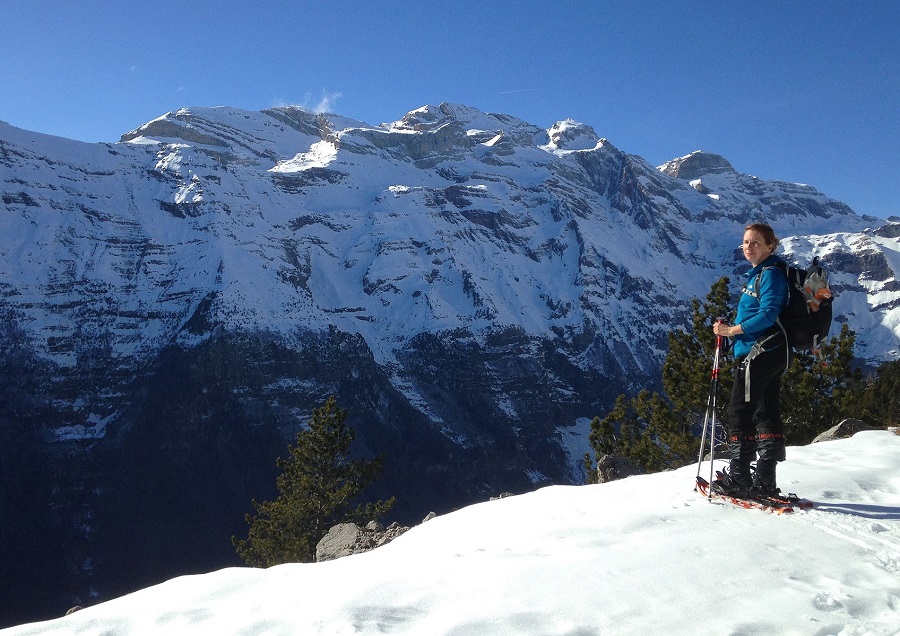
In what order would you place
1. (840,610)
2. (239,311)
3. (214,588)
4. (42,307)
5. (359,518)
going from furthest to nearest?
(239,311), (42,307), (359,518), (214,588), (840,610)

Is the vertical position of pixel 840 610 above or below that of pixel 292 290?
below

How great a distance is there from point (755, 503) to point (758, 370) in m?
1.18

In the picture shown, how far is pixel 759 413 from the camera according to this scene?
5.94 meters

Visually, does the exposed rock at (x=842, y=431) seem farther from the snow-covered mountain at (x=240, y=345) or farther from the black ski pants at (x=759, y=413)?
the snow-covered mountain at (x=240, y=345)

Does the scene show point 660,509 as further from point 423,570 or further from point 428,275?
point 428,275

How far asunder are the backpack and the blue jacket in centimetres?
8

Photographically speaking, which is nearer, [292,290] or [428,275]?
[292,290]

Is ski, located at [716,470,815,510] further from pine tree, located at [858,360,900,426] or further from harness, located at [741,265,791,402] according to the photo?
pine tree, located at [858,360,900,426]

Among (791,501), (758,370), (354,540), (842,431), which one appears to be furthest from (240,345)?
(791,501)

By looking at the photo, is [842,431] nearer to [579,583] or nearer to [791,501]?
[791,501]

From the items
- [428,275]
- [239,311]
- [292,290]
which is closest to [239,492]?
[239,311]

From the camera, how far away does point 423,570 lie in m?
4.21

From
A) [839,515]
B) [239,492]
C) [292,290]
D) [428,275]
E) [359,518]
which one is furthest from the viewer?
[428,275]

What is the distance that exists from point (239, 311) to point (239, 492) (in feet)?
137
